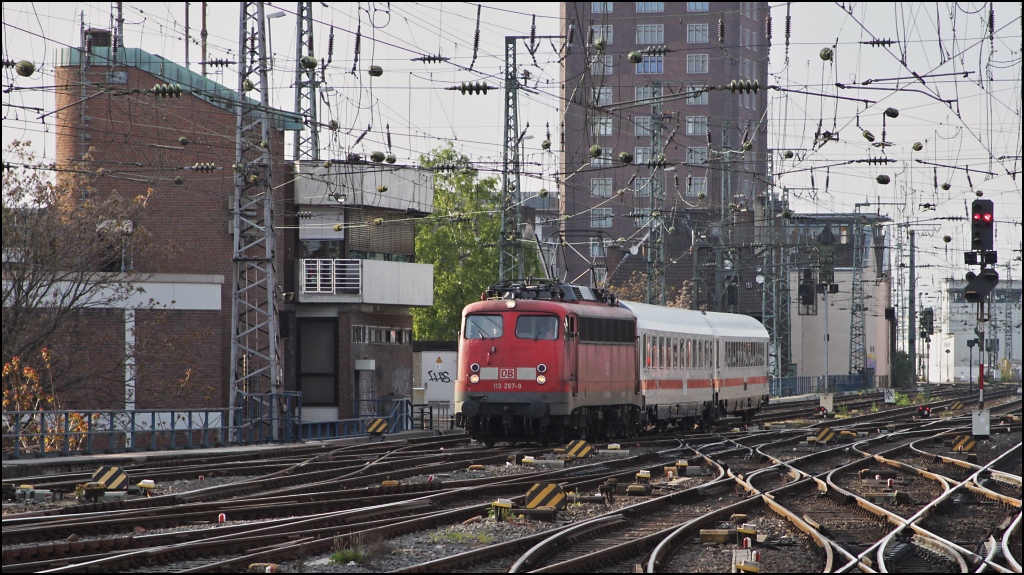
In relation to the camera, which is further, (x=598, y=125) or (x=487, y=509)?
(x=598, y=125)

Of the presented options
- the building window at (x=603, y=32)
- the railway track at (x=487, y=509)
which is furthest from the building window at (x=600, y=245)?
the railway track at (x=487, y=509)

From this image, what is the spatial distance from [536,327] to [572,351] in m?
0.96

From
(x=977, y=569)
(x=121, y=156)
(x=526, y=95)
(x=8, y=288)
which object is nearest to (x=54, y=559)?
(x=977, y=569)

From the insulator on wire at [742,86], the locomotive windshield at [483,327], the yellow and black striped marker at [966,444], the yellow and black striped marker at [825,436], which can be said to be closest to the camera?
the insulator on wire at [742,86]

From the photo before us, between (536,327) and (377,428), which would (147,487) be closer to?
(536,327)

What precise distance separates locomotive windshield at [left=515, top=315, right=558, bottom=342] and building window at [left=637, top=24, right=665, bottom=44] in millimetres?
74328

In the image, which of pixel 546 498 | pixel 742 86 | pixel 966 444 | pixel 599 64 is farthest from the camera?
pixel 599 64

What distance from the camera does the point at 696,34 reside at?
323 feet

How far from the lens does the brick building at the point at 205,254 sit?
35.7m

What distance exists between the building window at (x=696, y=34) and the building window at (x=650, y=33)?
2.01 metres

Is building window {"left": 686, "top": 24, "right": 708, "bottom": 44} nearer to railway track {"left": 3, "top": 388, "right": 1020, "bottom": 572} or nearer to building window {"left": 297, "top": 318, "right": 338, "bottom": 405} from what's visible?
building window {"left": 297, "top": 318, "right": 338, "bottom": 405}

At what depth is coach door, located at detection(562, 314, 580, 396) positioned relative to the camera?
26625 millimetres

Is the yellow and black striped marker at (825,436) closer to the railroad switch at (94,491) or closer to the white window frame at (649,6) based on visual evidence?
the railroad switch at (94,491)

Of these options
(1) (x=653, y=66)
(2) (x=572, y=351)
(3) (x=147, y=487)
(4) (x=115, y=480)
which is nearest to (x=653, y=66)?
(1) (x=653, y=66)
